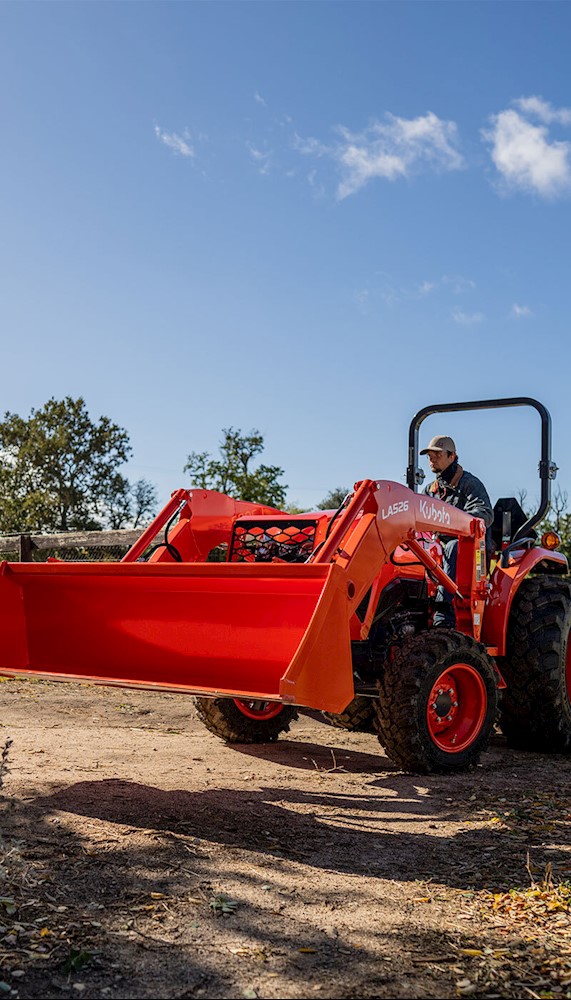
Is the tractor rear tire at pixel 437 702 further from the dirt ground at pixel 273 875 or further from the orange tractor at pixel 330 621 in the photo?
the dirt ground at pixel 273 875

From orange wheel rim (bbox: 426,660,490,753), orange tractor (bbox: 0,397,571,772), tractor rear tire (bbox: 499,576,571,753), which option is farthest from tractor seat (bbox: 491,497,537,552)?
orange wheel rim (bbox: 426,660,490,753)

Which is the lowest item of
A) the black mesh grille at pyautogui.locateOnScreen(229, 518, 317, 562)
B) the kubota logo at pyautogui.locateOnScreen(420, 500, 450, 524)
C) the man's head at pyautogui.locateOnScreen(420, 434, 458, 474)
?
the black mesh grille at pyautogui.locateOnScreen(229, 518, 317, 562)

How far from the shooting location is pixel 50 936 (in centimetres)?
291

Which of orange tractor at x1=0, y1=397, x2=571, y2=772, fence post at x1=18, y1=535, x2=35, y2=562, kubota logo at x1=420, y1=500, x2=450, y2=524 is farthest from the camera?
fence post at x1=18, y1=535, x2=35, y2=562

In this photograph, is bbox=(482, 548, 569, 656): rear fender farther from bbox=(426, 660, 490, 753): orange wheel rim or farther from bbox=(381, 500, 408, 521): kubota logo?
bbox=(381, 500, 408, 521): kubota logo

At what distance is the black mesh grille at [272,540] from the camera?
6008 mm

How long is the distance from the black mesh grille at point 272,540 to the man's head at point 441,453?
1328mm

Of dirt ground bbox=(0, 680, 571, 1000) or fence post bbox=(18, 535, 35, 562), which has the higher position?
fence post bbox=(18, 535, 35, 562)

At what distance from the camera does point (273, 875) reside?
3.62m

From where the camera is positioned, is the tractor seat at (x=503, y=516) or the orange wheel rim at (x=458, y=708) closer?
the orange wheel rim at (x=458, y=708)

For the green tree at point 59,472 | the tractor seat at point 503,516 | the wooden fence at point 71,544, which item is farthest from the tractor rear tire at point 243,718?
the green tree at point 59,472

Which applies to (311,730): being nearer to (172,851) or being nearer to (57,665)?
(57,665)

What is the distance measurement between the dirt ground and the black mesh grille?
4.04 ft

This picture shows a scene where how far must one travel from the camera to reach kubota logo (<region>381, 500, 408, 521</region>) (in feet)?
16.9
